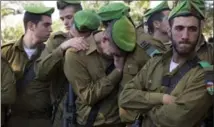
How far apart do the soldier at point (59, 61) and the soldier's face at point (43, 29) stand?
0.64 feet

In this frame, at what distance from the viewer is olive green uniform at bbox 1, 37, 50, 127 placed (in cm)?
436

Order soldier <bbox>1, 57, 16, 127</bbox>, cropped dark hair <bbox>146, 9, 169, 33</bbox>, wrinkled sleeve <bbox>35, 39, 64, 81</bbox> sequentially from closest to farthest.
Result: wrinkled sleeve <bbox>35, 39, 64, 81</bbox> → soldier <bbox>1, 57, 16, 127</bbox> → cropped dark hair <bbox>146, 9, 169, 33</bbox>

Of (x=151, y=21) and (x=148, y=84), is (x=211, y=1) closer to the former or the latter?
(x=151, y=21)

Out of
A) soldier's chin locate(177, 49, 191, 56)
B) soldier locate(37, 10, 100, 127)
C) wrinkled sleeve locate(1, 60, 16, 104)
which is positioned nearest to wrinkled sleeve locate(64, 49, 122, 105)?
soldier locate(37, 10, 100, 127)

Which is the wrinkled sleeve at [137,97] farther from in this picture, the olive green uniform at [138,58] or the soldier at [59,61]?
the soldier at [59,61]

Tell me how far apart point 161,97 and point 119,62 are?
1.92 feet

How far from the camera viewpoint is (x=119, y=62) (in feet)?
11.6

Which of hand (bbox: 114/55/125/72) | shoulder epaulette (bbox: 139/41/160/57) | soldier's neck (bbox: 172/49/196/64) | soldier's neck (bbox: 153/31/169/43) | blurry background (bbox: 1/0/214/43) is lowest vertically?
blurry background (bbox: 1/0/214/43)

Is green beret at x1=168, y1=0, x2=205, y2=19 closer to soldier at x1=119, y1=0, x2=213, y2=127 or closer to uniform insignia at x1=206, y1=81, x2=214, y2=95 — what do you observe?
soldier at x1=119, y1=0, x2=213, y2=127

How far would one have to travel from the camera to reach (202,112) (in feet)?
9.77

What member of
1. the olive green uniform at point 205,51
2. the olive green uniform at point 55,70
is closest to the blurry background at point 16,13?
the olive green uniform at point 55,70

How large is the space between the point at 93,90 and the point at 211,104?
3.08ft

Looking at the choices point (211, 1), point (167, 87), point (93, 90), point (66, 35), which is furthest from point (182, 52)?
point (211, 1)

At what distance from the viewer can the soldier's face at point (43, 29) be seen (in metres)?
4.50
